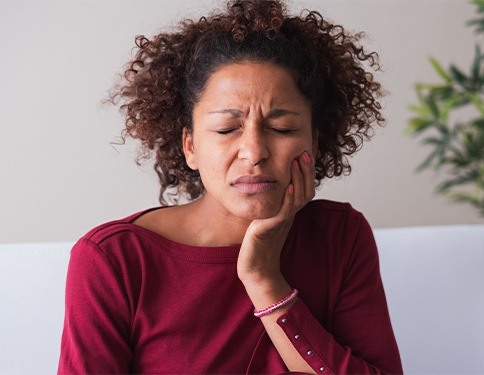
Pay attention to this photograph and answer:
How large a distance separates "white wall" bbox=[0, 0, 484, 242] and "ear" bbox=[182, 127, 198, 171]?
93 cm

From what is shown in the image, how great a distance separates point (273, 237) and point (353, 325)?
0.31m

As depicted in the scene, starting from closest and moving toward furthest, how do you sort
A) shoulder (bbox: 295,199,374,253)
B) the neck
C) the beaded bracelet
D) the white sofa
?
1. the beaded bracelet
2. the neck
3. shoulder (bbox: 295,199,374,253)
4. the white sofa

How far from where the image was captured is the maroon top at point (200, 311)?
5.66 feet

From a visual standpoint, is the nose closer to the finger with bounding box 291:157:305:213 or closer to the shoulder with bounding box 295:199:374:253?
the finger with bounding box 291:157:305:213

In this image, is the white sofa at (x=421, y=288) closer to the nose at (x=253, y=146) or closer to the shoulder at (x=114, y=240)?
the shoulder at (x=114, y=240)

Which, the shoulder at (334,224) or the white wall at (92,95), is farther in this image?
the white wall at (92,95)

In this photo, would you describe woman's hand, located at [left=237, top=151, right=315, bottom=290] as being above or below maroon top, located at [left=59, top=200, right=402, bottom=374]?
above

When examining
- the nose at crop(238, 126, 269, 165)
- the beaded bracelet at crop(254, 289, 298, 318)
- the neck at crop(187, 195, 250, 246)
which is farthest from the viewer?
the neck at crop(187, 195, 250, 246)

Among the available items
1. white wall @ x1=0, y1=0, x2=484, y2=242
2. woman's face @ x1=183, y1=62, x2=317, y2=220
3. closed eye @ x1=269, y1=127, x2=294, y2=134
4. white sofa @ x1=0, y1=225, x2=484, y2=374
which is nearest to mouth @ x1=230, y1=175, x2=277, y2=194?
woman's face @ x1=183, y1=62, x2=317, y2=220

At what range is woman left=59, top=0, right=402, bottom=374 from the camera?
1.69 m

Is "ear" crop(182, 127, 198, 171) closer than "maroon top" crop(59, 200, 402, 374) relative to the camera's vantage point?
No

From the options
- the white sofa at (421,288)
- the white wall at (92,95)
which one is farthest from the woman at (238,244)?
the white wall at (92,95)

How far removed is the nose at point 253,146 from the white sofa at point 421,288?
0.90 metres

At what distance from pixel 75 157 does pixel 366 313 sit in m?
1.31
